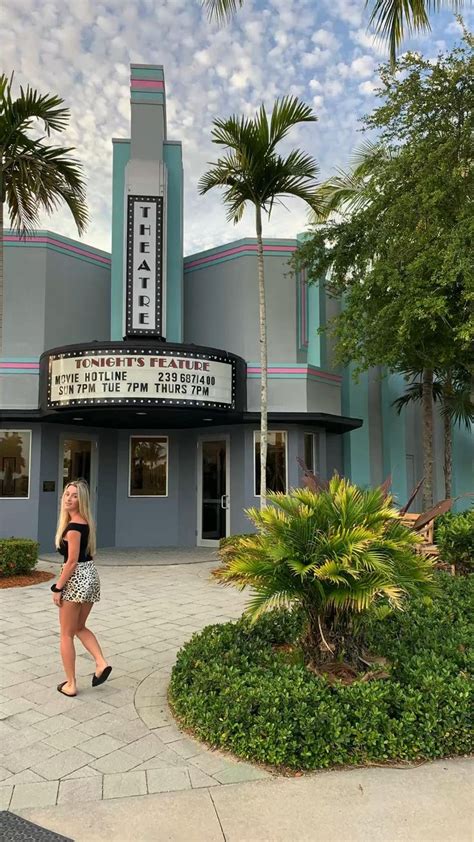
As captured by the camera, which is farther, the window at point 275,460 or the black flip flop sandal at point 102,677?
the window at point 275,460

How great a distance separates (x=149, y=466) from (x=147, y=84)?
8708mm

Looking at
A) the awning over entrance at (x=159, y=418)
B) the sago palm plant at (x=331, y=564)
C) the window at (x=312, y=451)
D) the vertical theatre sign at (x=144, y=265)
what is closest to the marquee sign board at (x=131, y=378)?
the awning over entrance at (x=159, y=418)

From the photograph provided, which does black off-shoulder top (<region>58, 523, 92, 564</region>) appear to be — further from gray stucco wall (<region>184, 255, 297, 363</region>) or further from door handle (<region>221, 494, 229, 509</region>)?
gray stucco wall (<region>184, 255, 297, 363</region>)

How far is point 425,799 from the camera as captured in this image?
2803 mm

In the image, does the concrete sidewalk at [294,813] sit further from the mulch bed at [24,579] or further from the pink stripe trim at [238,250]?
the pink stripe trim at [238,250]

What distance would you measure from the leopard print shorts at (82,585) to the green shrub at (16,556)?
5.17 m

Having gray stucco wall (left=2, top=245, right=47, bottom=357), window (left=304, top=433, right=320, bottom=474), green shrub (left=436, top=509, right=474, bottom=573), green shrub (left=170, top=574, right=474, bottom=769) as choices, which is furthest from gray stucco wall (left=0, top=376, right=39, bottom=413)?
green shrub (left=170, top=574, right=474, bottom=769)

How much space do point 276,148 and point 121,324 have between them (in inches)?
183

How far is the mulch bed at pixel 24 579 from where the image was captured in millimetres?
8406

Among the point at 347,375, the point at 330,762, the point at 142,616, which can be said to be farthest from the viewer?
the point at 347,375

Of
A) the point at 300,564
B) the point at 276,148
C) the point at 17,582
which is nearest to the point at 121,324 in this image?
the point at 276,148

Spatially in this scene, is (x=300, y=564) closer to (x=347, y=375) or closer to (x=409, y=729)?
(x=409, y=729)

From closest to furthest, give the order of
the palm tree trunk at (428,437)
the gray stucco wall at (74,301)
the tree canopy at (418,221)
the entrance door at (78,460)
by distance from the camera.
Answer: the tree canopy at (418,221), the entrance door at (78,460), the gray stucco wall at (74,301), the palm tree trunk at (428,437)

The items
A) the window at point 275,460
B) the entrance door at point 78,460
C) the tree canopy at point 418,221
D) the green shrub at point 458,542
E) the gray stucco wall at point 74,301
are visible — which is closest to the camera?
the green shrub at point 458,542
